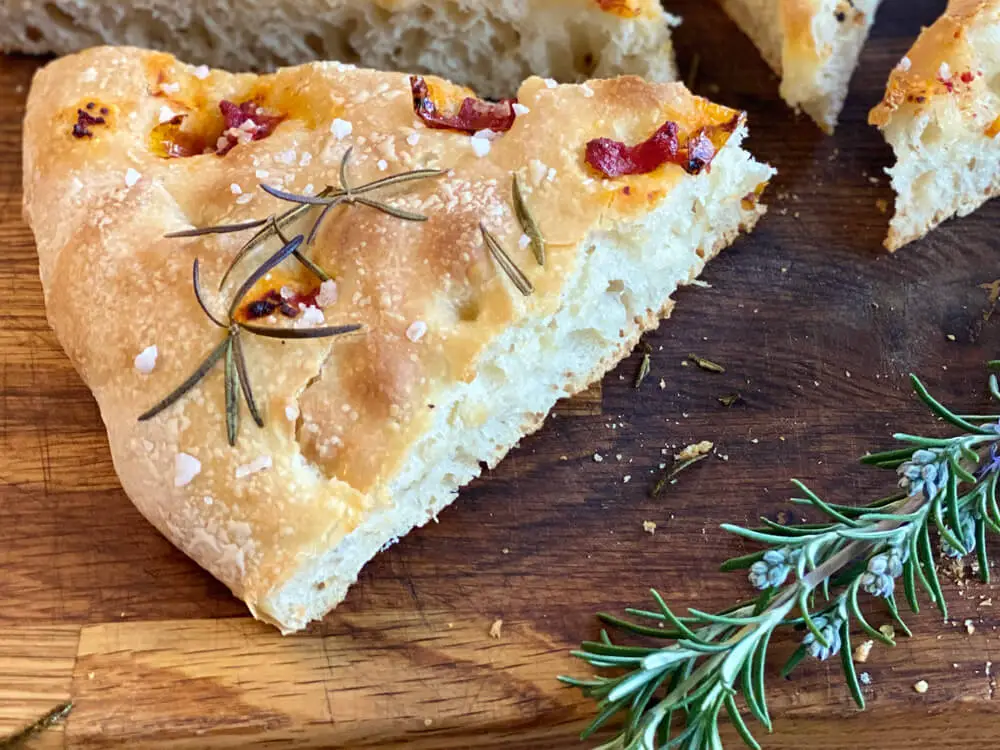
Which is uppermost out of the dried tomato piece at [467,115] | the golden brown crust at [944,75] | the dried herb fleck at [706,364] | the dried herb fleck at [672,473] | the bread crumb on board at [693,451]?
the dried tomato piece at [467,115]

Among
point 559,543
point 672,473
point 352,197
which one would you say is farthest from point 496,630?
point 352,197

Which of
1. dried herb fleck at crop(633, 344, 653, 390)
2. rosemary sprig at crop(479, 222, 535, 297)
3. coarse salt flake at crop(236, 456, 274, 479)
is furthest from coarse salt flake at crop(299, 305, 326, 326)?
dried herb fleck at crop(633, 344, 653, 390)

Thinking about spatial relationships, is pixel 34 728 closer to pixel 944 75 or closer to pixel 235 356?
pixel 235 356

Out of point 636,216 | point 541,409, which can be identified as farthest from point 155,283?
point 636,216

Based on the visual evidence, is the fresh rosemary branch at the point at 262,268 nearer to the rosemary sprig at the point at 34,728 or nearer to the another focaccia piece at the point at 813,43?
the rosemary sprig at the point at 34,728

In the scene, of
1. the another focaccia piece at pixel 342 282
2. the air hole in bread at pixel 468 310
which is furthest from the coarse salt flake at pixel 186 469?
the air hole in bread at pixel 468 310

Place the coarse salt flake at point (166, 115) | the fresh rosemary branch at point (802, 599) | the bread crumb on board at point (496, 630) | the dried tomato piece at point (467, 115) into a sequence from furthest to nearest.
Answer: 1. the coarse salt flake at point (166, 115)
2. the dried tomato piece at point (467, 115)
3. the bread crumb on board at point (496, 630)
4. the fresh rosemary branch at point (802, 599)

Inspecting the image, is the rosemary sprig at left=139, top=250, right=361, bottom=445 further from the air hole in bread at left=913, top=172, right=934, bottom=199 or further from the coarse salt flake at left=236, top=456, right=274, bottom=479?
the air hole in bread at left=913, top=172, right=934, bottom=199
